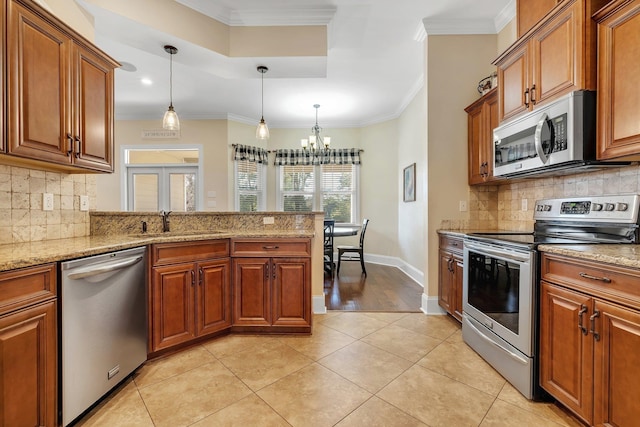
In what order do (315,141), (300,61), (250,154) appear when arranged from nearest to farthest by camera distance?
(300,61), (315,141), (250,154)

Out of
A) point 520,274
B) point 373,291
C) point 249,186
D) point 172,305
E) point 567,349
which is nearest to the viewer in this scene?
point 567,349

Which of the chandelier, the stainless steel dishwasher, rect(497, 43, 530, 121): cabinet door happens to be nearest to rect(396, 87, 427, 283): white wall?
the chandelier

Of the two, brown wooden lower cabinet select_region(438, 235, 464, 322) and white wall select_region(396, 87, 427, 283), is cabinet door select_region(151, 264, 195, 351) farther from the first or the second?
white wall select_region(396, 87, 427, 283)

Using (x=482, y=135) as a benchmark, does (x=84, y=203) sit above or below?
below

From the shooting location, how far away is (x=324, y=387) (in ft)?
5.87

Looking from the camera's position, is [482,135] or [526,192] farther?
[482,135]

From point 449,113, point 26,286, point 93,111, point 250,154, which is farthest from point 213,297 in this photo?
point 250,154

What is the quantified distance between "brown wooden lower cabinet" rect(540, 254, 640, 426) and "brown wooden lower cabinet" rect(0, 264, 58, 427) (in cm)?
252

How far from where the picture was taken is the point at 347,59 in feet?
12.0

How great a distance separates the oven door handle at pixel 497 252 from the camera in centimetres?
173

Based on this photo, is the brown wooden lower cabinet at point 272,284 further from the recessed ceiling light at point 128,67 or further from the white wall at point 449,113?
the recessed ceiling light at point 128,67

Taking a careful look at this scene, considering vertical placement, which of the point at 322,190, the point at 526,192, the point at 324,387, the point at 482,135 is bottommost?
the point at 324,387

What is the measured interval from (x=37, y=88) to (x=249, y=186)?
435 cm

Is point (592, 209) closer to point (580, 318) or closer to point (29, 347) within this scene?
point (580, 318)
